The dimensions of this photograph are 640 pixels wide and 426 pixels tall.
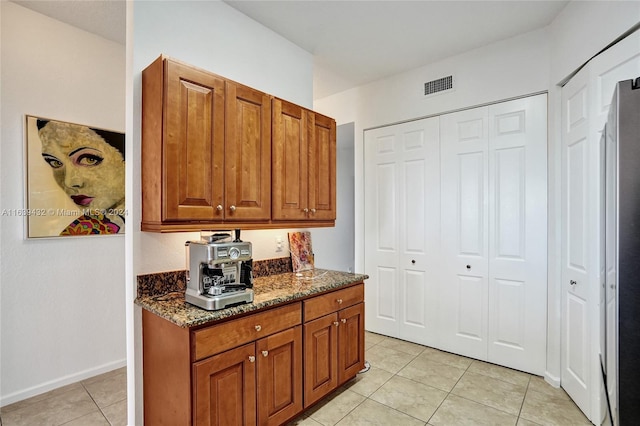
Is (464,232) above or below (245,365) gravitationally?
above

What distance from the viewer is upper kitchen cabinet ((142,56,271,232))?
1777mm

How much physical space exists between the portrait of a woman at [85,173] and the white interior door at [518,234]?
11.7 ft

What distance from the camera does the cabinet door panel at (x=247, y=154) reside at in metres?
2.05

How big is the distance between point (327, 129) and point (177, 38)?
1.32 meters

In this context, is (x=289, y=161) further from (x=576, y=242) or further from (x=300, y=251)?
(x=576, y=242)

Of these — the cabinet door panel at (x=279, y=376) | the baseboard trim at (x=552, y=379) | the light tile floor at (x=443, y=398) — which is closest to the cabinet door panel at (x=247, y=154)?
the cabinet door panel at (x=279, y=376)

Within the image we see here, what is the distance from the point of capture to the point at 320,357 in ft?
7.57

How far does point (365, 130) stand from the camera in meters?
3.96

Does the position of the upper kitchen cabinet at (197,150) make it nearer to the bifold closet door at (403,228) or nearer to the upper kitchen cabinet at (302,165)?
the upper kitchen cabinet at (302,165)

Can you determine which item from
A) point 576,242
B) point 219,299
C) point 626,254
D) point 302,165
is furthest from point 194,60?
point 576,242

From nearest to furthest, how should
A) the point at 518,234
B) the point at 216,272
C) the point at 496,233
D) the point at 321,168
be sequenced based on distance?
the point at 216,272 → the point at 321,168 → the point at 518,234 → the point at 496,233

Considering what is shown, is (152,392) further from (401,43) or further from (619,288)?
(401,43)

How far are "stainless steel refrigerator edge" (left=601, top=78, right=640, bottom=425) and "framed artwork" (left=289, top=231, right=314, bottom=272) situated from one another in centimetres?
230

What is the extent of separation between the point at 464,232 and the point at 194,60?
2855 millimetres
